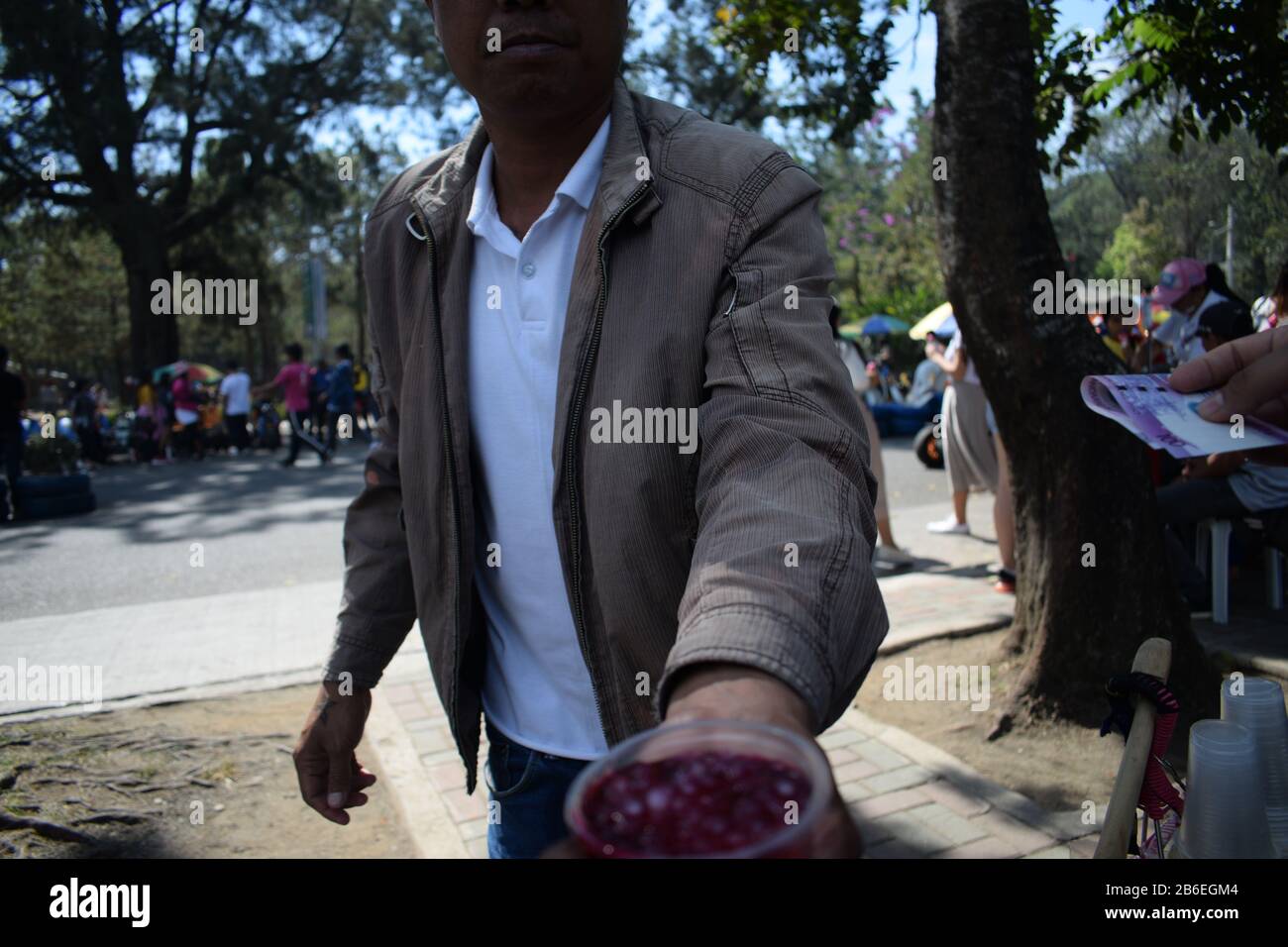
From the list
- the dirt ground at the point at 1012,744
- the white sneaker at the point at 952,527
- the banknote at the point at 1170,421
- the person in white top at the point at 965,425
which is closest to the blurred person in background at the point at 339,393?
the white sneaker at the point at 952,527

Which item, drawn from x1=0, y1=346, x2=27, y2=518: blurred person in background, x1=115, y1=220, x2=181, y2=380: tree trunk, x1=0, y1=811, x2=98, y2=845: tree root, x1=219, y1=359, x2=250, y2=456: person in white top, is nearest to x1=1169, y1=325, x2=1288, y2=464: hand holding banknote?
x1=0, y1=811, x2=98, y2=845: tree root

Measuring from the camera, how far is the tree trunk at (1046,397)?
4207mm

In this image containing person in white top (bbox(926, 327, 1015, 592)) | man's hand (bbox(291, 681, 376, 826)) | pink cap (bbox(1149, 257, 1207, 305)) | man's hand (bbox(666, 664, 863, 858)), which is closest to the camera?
man's hand (bbox(666, 664, 863, 858))

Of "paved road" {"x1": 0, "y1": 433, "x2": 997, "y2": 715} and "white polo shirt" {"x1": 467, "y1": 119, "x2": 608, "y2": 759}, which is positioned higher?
"white polo shirt" {"x1": 467, "y1": 119, "x2": 608, "y2": 759}

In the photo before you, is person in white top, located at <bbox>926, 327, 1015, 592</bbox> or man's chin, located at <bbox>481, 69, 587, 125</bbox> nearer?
man's chin, located at <bbox>481, 69, 587, 125</bbox>

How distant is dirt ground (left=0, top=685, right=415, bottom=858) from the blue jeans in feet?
6.40

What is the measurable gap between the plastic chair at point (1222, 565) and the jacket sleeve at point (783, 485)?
499 cm

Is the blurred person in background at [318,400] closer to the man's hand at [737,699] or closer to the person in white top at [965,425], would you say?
the person in white top at [965,425]

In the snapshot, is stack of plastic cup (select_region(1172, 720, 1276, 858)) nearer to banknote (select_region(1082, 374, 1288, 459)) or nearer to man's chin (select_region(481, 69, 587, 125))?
banknote (select_region(1082, 374, 1288, 459))

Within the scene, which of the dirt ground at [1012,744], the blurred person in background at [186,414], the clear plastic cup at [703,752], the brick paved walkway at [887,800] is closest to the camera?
the clear plastic cup at [703,752]

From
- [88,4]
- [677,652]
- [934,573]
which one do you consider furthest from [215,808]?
[88,4]

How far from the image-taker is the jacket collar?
1.56 m

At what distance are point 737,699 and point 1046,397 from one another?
3.72m
